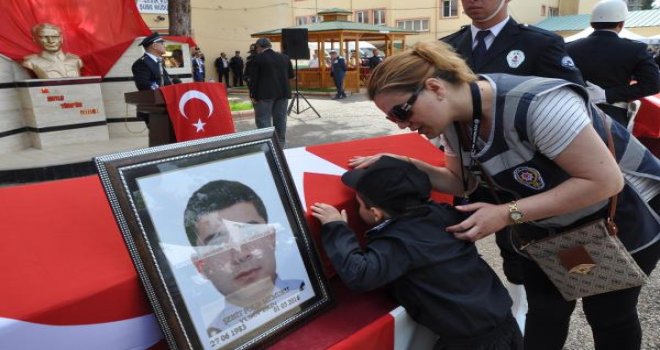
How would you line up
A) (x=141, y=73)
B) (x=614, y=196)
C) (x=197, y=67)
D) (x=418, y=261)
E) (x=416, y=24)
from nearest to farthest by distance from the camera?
(x=418, y=261), (x=614, y=196), (x=141, y=73), (x=197, y=67), (x=416, y=24)

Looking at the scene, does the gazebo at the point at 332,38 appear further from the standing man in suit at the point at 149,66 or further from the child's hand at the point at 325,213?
the child's hand at the point at 325,213

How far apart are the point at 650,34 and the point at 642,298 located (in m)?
33.4

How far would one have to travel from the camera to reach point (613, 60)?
317cm

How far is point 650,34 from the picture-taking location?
29.6m

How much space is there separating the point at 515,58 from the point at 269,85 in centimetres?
558

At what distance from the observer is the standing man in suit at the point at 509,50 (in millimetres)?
2051

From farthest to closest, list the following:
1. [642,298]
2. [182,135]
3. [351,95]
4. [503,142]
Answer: [351,95]
[182,135]
[642,298]
[503,142]

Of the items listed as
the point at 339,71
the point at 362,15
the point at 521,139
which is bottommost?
the point at 339,71

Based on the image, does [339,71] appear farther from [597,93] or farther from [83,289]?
[83,289]

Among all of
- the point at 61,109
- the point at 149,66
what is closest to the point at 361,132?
the point at 149,66

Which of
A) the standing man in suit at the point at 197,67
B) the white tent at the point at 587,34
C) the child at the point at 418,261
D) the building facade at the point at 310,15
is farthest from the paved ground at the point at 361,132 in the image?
the building facade at the point at 310,15

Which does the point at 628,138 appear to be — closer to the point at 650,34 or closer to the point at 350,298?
the point at 350,298

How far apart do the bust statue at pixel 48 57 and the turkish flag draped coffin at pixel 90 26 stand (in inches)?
5.1

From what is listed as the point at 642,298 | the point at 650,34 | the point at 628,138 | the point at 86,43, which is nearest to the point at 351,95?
the point at 86,43
